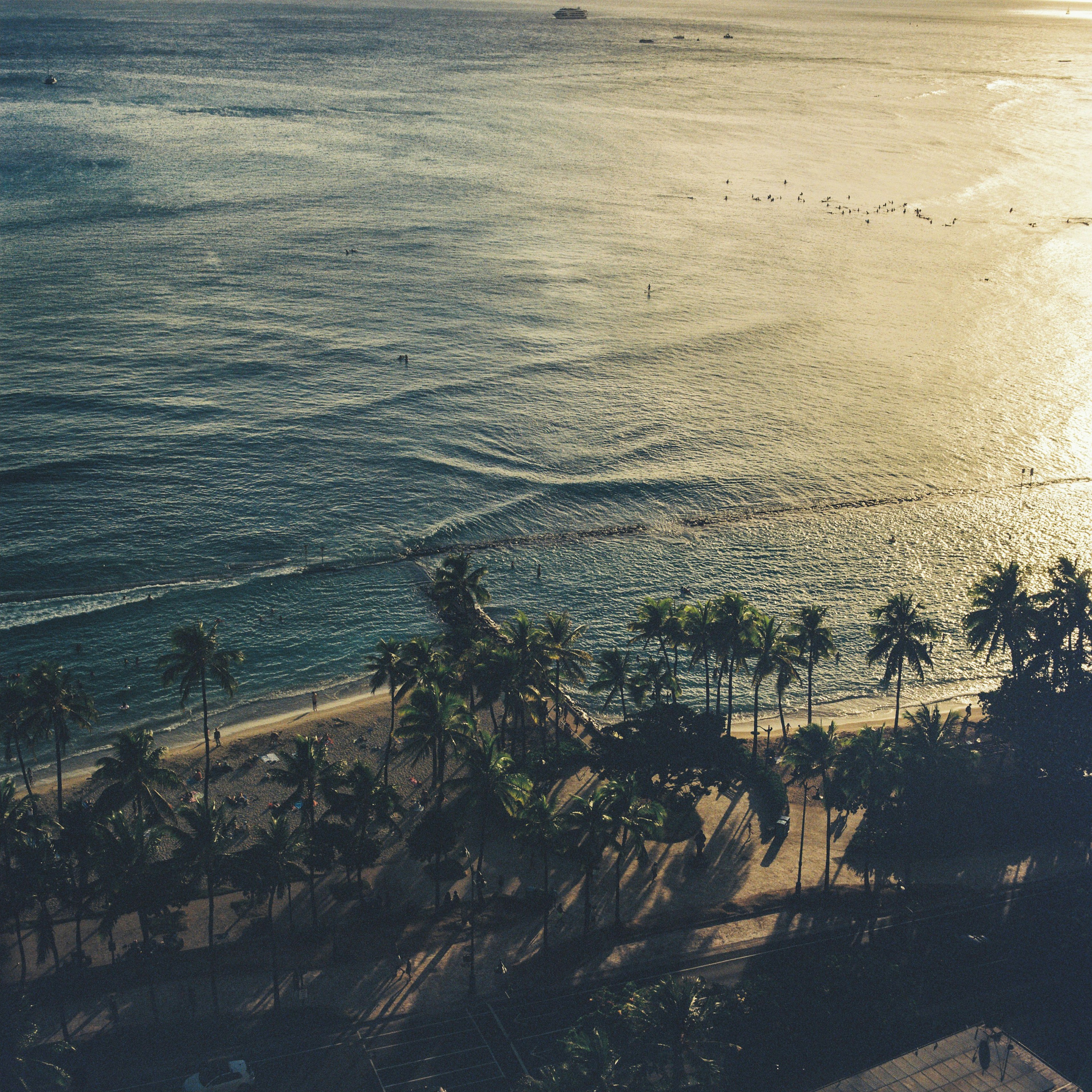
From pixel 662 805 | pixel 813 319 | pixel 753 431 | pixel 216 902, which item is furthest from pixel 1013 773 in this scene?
pixel 813 319

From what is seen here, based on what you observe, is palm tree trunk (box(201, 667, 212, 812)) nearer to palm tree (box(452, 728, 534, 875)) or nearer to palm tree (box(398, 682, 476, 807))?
palm tree (box(398, 682, 476, 807))

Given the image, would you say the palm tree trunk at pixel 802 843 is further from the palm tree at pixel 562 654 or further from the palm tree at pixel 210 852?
the palm tree at pixel 210 852

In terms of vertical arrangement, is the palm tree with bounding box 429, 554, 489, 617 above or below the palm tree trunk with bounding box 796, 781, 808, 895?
above

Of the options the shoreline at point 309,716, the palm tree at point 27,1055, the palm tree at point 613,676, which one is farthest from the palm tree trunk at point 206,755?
the palm tree at point 613,676

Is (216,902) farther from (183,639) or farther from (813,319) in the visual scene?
(813,319)

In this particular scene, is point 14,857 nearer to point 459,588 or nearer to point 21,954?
point 21,954

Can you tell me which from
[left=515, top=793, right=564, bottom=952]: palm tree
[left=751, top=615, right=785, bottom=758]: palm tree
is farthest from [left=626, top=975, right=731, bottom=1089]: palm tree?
[left=751, top=615, right=785, bottom=758]: palm tree

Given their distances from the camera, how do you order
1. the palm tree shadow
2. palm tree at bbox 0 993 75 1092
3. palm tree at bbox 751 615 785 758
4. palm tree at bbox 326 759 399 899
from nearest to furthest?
palm tree at bbox 0 993 75 1092 → palm tree at bbox 326 759 399 899 → the palm tree shadow → palm tree at bbox 751 615 785 758
